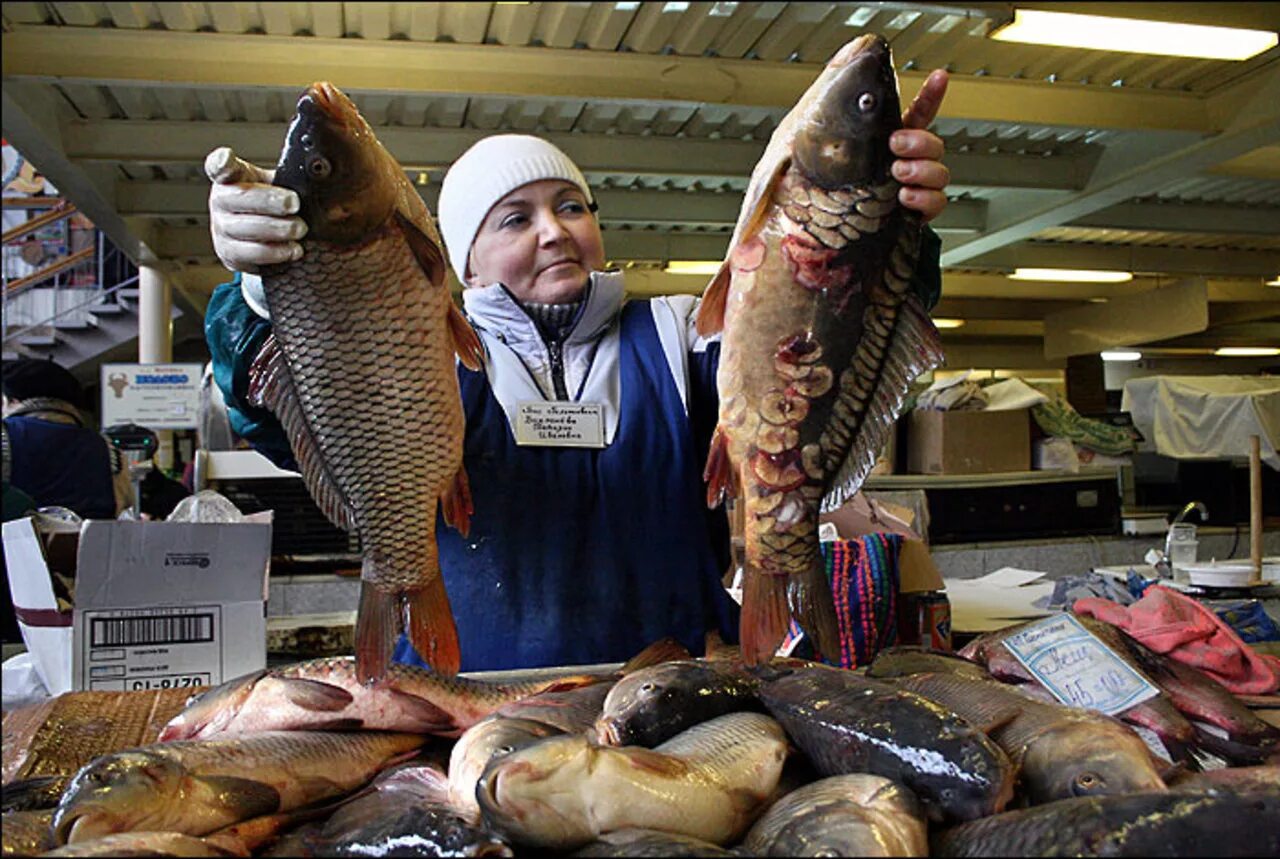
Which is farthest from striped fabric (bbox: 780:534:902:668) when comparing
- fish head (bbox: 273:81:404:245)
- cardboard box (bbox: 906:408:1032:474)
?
cardboard box (bbox: 906:408:1032:474)

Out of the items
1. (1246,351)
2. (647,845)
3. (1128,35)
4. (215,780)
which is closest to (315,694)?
(215,780)

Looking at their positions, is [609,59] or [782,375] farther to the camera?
[609,59]

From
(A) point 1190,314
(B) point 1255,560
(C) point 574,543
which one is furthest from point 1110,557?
(C) point 574,543

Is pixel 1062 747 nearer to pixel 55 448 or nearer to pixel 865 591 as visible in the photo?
pixel 865 591

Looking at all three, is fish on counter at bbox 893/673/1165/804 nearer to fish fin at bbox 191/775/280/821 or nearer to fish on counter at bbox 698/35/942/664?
fish on counter at bbox 698/35/942/664

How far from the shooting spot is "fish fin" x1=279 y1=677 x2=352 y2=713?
142 cm

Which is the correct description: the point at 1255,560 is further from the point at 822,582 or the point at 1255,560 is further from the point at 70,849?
the point at 70,849

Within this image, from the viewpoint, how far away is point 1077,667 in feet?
5.22

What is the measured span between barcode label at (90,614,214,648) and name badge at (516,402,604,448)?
29.6 inches

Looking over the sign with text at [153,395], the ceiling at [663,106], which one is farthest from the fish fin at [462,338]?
the sign with text at [153,395]

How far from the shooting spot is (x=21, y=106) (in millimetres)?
5414

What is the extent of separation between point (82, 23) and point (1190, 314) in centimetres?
492

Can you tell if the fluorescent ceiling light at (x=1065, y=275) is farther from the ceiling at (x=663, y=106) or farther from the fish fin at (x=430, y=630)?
the fish fin at (x=430, y=630)

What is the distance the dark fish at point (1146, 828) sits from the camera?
84 centimetres
